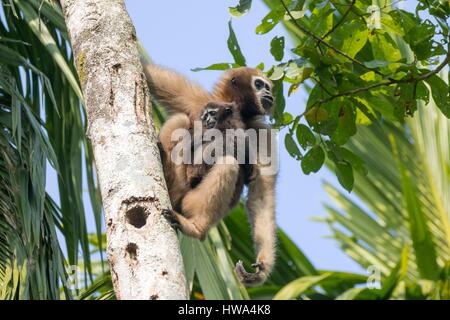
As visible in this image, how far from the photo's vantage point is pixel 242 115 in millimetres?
7160

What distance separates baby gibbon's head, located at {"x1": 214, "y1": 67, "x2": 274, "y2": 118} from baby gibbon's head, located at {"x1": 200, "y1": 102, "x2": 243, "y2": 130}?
0.42 meters

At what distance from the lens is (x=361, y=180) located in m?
13.1

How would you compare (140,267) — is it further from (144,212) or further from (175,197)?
(175,197)

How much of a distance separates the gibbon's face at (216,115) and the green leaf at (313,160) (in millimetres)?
1166

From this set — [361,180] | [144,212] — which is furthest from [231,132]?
[361,180]

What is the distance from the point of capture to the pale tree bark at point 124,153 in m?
3.68

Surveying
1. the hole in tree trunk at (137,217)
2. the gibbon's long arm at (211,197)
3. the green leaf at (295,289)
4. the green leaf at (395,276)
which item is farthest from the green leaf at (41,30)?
the green leaf at (395,276)

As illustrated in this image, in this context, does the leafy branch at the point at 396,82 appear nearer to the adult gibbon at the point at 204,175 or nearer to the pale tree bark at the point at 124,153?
the adult gibbon at the point at 204,175

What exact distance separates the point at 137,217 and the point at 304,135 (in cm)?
182

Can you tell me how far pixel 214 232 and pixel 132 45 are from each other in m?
2.82

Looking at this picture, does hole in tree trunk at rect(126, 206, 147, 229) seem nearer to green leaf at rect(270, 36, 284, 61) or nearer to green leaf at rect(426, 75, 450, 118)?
green leaf at rect(270, 36, 284, 61)

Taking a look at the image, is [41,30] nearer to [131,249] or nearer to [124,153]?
[124,153]

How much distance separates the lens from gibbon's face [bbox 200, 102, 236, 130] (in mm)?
6398

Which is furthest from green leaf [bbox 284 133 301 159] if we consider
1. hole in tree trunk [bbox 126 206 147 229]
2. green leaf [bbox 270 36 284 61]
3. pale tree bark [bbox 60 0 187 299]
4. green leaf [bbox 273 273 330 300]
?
green leaf [bbox 273 273 330 300]
